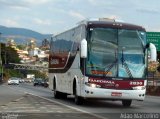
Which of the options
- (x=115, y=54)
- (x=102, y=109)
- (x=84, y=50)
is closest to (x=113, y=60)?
(x=115, y=54)

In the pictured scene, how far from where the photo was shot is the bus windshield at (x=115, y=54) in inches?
896

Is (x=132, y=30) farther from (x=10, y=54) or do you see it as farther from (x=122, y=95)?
(x=10, y=54)

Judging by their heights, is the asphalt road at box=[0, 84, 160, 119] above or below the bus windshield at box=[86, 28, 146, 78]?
below

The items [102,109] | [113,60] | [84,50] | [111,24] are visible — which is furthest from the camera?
[111,24]

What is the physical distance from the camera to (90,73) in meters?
22.8

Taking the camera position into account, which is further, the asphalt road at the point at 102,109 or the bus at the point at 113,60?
the bus at the point at 113,60

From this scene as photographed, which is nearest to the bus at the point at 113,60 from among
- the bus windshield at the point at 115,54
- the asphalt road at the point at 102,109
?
the bus windshield at the point at 115,54

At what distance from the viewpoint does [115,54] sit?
22812 mm

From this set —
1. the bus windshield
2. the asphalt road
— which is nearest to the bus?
the bus windshield

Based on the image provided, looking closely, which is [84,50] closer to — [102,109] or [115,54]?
[115,54]

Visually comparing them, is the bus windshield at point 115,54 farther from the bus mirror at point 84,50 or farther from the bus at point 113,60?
the bus mirror at point 84,50

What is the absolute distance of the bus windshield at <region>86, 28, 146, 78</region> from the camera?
22.8 meters

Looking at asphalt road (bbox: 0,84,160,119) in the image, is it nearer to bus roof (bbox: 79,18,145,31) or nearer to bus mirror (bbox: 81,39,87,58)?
bus mirror (bbox: 81,39,87,58)

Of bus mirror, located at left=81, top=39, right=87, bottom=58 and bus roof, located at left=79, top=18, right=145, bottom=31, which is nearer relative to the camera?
bus mirror, located at left=81, top=39, right=87, bottom=58
